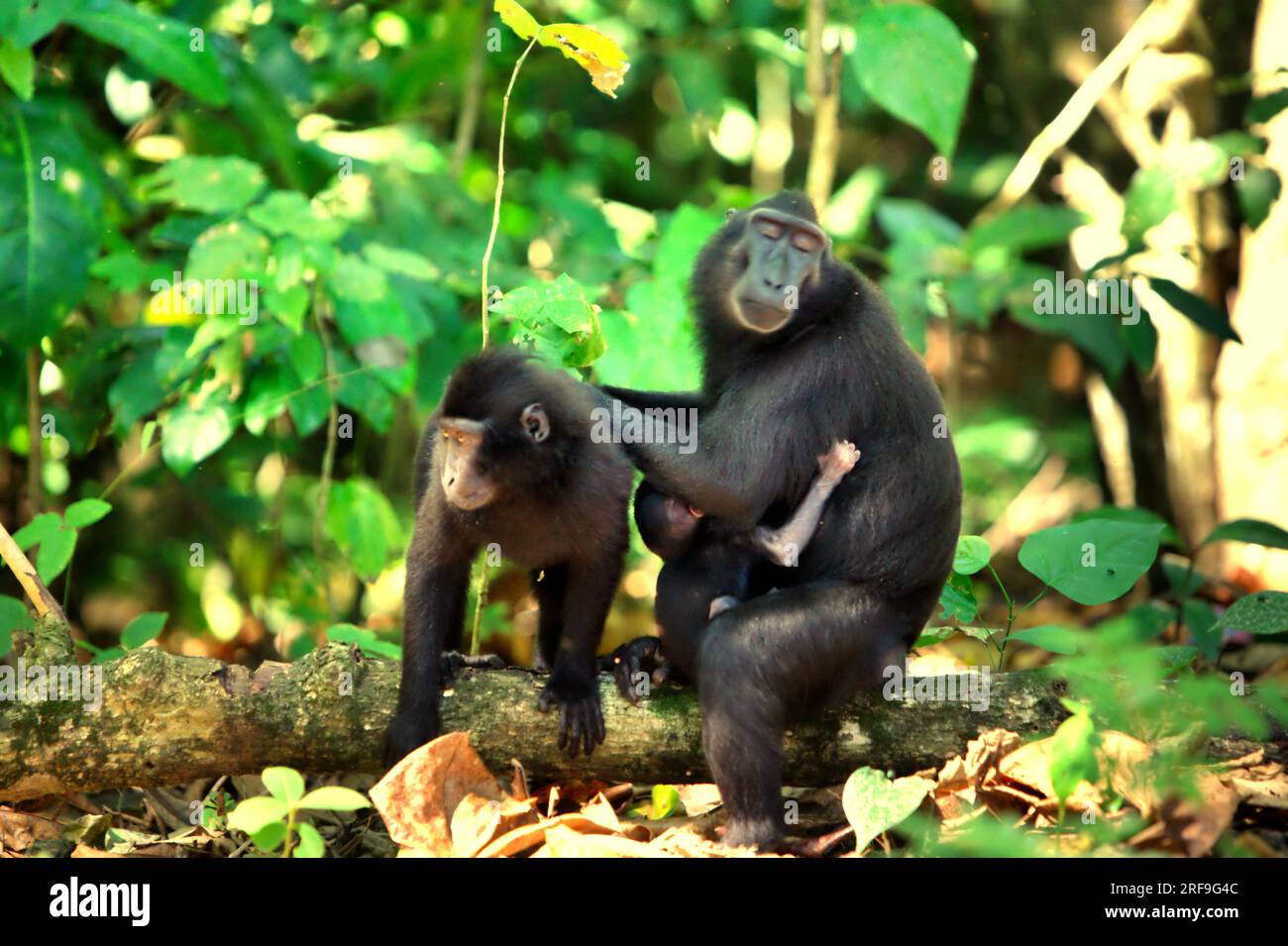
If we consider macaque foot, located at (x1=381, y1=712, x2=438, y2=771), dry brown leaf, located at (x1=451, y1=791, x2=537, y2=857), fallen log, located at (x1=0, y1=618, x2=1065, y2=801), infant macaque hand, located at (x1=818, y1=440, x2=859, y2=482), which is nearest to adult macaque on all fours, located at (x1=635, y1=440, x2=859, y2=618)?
infant macaque hand, located at (x1=818, y1=440, x2=859, y2=482)

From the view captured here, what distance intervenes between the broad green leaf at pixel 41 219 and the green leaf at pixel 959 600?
4734 millimetres

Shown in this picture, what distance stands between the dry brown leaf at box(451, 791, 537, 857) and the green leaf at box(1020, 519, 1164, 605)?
242 cm

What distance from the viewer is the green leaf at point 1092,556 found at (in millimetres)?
5902

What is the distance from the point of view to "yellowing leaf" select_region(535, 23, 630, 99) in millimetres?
5879

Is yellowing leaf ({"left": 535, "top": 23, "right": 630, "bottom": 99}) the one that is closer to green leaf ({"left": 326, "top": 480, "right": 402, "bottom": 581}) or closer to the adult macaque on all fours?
the adult macaque on all fours

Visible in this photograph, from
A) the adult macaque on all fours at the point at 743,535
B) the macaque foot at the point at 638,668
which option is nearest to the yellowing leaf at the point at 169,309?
the adult macaque on all fours at the point at 743,535

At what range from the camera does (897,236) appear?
11.4 m

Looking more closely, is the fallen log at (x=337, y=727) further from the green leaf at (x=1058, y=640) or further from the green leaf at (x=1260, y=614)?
the green leaf at (x=1260, y=614)

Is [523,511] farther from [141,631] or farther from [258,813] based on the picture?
[141,631]

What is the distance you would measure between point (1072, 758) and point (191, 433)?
5192 mm

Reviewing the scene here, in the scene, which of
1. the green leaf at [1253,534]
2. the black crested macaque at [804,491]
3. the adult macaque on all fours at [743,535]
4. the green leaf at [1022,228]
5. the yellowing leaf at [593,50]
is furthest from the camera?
the green leaf at [1022,228]

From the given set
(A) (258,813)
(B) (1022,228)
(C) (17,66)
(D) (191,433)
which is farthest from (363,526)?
(B) (1022,228)

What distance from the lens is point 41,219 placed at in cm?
738
